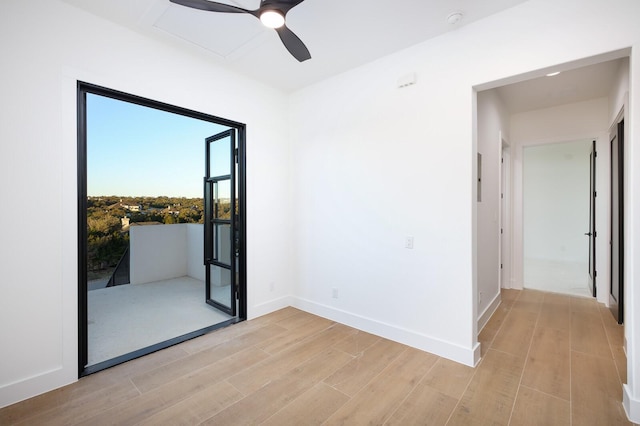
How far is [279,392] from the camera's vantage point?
2029mm

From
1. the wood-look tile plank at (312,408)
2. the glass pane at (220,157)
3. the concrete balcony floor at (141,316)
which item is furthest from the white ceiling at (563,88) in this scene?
the concrete balcony floor at (141,316)

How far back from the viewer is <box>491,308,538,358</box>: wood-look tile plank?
262 centimetres

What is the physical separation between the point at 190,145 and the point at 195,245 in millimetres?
2009

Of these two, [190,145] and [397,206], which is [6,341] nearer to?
[397,206]

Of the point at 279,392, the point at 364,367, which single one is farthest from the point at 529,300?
the point at 279,392

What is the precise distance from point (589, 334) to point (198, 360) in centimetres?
392

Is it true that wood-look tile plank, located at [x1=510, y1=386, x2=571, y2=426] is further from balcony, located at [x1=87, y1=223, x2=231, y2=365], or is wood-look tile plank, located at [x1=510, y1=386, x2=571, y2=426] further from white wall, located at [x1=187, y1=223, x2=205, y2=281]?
white wall, located at [x1=187, y1=223, x2=205, y2=281]

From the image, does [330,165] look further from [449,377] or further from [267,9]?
[449,377]

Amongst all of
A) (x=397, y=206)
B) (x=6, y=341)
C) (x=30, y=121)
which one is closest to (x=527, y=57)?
(x=397, y=206)

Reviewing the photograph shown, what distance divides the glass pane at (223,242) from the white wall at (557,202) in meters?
6.80

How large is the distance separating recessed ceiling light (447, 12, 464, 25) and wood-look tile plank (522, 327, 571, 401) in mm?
2881

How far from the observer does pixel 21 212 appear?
194 cm

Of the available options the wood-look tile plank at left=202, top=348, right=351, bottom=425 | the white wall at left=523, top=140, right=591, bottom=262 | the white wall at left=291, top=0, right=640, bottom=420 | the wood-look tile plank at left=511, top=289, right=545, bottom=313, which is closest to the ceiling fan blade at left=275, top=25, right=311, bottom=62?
the white wall at left=291, top=0, right=640, bottom=420

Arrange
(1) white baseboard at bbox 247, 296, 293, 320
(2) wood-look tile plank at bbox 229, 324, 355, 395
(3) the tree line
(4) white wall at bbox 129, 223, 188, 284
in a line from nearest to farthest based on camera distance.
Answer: (2) wood-look tile plank at bbox 229, 324, 355, 395 < (1) white baseboard at bbox 247, 296, 293, 320 < (3) the tree line < (4) white wall at bbox 129, 223, 188, 284
